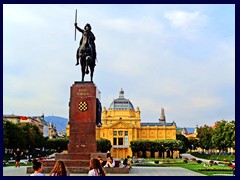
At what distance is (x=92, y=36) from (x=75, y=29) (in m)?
1.01

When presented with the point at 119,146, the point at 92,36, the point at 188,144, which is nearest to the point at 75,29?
the point at 92,36

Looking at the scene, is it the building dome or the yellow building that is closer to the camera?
the yellow building

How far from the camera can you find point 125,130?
4444 inches

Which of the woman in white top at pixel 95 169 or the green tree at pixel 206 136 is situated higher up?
the woman in white top at pixel 95 169

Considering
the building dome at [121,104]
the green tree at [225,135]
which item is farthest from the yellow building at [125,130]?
the green tree at [225,135]

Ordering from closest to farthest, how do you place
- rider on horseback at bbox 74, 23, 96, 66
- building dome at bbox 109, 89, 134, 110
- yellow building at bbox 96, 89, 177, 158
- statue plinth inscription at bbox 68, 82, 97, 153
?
statue plinth inscription at bbox 68, 82, 97, 153, rider on horseback at bbox 74, 23, 96, 66, yellow building at bbox 96, 89, 177, 158, building dome at bbox 109, 89, 134, 110

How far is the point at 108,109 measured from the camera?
124 metres

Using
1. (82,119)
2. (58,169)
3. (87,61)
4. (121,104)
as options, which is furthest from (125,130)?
(58,169)

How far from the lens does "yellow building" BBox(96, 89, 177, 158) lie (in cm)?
11143

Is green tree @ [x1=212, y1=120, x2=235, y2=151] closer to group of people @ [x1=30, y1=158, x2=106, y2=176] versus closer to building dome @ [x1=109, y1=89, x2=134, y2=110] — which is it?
building dome @ [x1=109, y1=89, x2=134, y2=110]

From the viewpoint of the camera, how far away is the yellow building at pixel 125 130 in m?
111

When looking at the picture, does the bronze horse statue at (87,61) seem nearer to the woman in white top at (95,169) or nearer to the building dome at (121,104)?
the woman in white top at (95,169)

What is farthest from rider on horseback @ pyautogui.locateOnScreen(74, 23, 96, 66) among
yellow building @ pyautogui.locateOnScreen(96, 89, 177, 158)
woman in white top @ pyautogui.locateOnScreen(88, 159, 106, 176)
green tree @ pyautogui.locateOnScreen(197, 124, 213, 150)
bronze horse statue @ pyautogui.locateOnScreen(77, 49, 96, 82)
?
yellow building @ pyautogui.locateOnScreen(96, 89, 177, 158)

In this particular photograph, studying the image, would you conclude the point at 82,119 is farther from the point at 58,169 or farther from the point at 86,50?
the point at 58,169
